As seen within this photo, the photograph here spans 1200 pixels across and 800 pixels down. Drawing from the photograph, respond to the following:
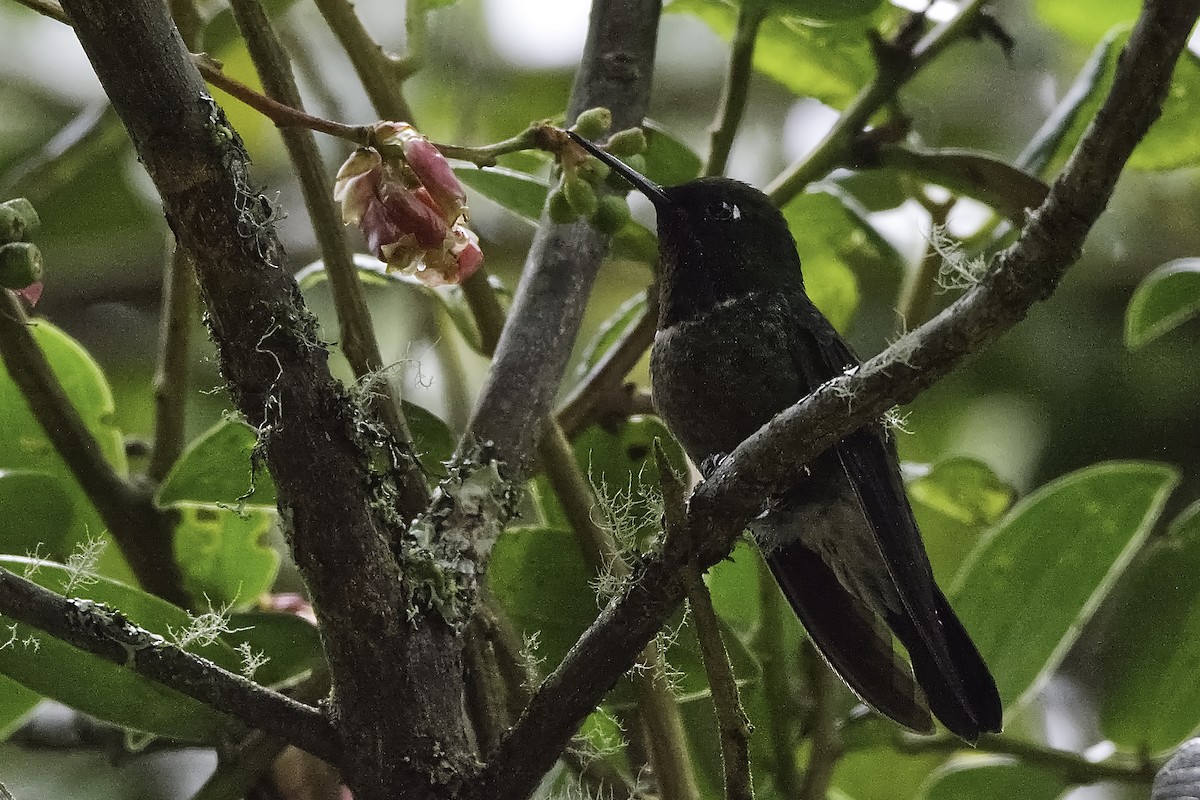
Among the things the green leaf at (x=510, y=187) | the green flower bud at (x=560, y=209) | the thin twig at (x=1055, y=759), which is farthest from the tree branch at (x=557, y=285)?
the thin twig at (x=1055, y=759)

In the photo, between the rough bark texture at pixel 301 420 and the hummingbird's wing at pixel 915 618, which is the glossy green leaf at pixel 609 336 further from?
the rough bark texture at pixel 301 420

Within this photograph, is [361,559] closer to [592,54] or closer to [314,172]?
[314,172]

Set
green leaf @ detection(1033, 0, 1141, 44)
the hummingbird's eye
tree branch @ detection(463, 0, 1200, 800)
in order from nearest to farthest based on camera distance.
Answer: tree branch @ detection(463, 0, 1200, 800), the hummingbird's eye, green leaf @ detection(1033, 0, 1141, 44)

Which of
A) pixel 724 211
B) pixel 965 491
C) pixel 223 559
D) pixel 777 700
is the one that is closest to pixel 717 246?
pixel 724 211

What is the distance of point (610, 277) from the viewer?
82.6 inches

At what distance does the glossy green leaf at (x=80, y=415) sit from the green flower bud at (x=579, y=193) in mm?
513

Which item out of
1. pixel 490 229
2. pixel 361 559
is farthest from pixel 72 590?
pixel 490 229

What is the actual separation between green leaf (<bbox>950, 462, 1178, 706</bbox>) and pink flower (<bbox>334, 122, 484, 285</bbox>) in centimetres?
60

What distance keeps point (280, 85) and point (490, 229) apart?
114cm

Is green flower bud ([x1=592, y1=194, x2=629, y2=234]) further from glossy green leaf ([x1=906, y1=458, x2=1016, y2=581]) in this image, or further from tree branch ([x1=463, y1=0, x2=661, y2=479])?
glossy green leaf ([x1=906, y1=458, x2=1016, y2=581])

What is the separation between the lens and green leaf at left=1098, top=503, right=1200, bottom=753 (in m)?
1.09

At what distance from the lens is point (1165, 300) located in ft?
3.54

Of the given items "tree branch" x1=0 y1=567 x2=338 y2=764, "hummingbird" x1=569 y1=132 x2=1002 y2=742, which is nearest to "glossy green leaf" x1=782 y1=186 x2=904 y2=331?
"hummingbird" x1=569 y1=132 x2=1002 y2=742

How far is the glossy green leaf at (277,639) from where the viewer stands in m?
0.97
